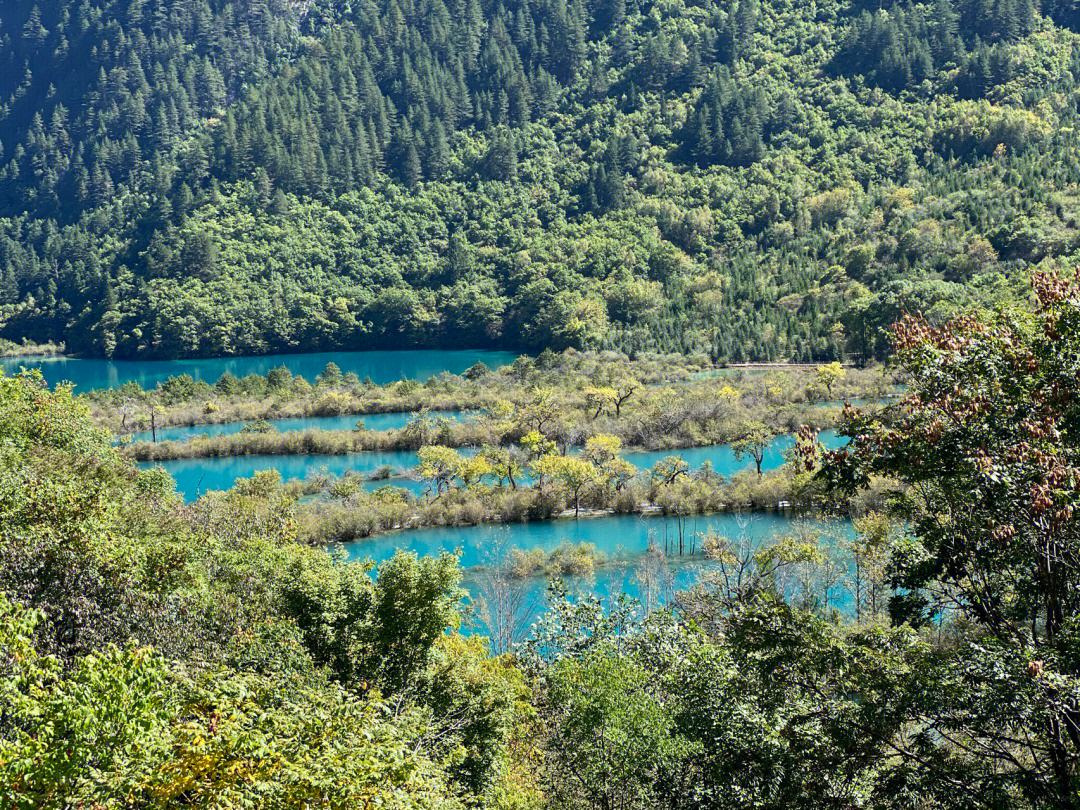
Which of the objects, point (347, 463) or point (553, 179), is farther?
point (553, 179)

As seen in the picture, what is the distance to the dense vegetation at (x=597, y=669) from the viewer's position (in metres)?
8.08

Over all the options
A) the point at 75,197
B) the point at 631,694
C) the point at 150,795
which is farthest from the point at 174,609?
the point at 75,197

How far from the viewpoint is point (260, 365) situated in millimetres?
109062

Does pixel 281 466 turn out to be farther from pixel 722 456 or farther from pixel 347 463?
pixel 722 456

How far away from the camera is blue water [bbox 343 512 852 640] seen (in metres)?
32.7

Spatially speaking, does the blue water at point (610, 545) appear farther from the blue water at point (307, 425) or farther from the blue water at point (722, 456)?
the blue water at point (307, 425)

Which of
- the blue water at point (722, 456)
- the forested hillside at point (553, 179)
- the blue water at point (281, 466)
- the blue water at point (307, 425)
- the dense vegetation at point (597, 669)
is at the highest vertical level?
the forested hillside at point (553, 179)

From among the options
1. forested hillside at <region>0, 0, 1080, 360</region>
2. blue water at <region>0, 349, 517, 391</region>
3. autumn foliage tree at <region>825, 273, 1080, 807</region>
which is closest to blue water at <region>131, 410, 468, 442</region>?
blue water at <region>0, 349, 517, 391</region>

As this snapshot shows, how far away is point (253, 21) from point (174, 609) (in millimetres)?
184949

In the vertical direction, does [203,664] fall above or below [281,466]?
above

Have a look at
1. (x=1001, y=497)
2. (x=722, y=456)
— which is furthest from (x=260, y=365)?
(x=1001, y=497)

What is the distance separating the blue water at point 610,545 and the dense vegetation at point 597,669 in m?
14.1

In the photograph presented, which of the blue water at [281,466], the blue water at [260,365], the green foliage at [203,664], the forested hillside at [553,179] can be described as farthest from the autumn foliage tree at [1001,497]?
the blue water at [260,365]

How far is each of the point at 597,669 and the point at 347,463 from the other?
4298 cm
